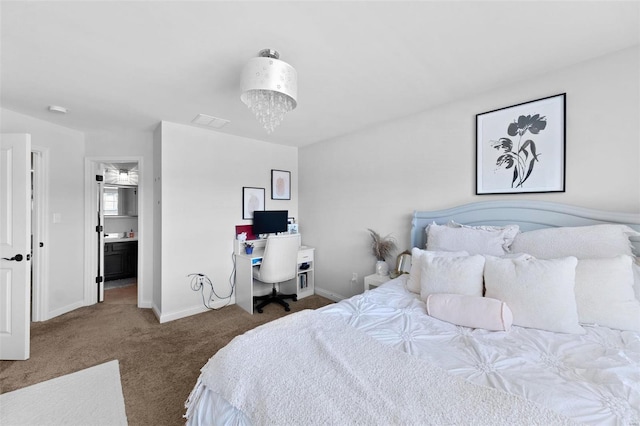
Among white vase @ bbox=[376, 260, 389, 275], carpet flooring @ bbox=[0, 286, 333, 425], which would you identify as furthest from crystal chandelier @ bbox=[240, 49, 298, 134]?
carpet flooring @ bbox=[0, 286, 333, 425]

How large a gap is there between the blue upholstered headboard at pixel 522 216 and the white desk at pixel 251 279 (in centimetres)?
178

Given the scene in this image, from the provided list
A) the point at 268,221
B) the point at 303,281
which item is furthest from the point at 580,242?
the point at 268,221

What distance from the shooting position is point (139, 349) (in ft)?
8.30

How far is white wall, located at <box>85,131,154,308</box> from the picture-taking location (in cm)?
358

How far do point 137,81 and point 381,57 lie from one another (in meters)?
1.93

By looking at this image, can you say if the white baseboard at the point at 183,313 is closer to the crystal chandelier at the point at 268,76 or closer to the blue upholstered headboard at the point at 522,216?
the blue upholstered headboard at the point at 522,216

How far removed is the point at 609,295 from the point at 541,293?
1.17 feet

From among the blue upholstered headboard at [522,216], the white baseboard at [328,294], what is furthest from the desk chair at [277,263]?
the blue upholstered headboard at [522,216]

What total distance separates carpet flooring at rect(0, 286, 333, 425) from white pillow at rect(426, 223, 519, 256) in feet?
6.59

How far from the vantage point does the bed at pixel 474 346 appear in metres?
0.89

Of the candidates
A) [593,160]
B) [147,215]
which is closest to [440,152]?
[593,160]

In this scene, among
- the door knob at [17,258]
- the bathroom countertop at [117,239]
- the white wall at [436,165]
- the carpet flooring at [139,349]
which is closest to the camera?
the white wall at [436,165]

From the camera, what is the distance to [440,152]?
2.69 m

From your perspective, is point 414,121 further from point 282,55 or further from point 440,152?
point 282,55
